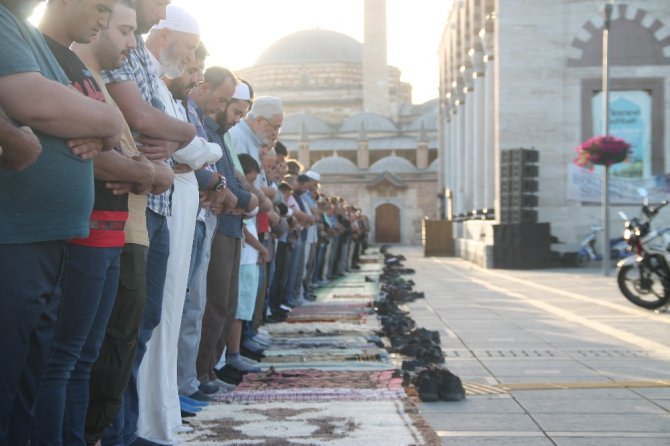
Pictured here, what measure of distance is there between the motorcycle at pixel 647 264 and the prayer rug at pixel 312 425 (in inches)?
289

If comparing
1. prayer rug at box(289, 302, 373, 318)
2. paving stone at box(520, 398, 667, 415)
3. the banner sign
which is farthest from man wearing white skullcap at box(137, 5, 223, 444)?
the banner sign

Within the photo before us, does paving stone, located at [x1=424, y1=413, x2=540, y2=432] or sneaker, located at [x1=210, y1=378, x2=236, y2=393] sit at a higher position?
sneaker, located at [x1=210, y1=378, x2=236, y2=393]

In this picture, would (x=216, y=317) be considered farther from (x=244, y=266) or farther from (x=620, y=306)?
(x=620, y=306)

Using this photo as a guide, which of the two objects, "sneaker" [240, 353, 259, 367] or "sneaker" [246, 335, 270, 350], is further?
"sneaker" [246, 335, 270, 350]

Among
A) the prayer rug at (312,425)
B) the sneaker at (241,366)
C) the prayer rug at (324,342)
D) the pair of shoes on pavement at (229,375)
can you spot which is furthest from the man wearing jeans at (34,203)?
the prayer rug at (324,342)

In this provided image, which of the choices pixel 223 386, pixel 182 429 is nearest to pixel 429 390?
pixel 223 386

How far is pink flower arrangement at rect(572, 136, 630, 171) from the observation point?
873 inches

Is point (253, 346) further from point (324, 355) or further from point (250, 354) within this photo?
point (324, 355)

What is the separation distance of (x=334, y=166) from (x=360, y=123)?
13.0m

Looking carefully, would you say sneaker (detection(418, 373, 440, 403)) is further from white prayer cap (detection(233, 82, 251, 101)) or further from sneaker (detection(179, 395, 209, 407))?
white prayer cap (detection(233, 82, 251, 101))

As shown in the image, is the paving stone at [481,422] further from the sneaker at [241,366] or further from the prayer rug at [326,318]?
the prayer rug at [326,318]

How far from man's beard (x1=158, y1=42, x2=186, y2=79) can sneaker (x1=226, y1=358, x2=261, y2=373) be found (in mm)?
2692

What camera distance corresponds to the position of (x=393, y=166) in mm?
83500

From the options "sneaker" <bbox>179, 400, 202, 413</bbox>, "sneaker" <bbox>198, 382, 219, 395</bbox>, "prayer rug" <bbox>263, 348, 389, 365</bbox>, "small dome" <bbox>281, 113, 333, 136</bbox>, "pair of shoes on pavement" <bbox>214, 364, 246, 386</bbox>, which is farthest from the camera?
"small dome" <bbox>281, 113, 333, 136</bbox>
